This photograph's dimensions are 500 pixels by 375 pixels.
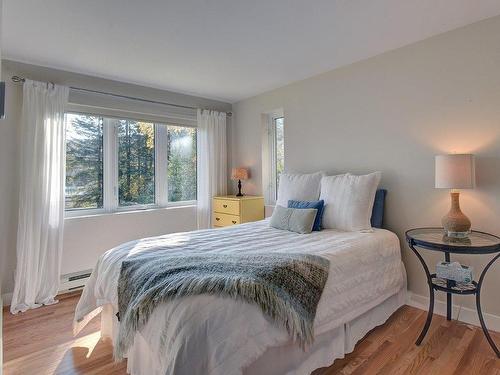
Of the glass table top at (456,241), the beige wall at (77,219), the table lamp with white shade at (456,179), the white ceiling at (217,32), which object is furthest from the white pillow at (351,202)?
the beige wall at (77,219)

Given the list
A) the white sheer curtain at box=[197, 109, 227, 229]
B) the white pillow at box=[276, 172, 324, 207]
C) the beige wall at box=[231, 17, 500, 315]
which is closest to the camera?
the beige wall at box=[231, 17, 500, 315]

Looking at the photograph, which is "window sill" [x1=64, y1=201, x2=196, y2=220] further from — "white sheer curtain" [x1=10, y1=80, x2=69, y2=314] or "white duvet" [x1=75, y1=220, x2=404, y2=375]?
"white duvet" [x1=75, y1=220, x2=404, y2=375]

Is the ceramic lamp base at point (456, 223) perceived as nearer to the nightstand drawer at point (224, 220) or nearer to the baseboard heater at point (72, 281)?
the nightstand drawer at point (224, 220)

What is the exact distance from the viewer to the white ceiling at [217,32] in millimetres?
1915

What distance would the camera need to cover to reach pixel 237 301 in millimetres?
1264

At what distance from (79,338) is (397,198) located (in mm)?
2824

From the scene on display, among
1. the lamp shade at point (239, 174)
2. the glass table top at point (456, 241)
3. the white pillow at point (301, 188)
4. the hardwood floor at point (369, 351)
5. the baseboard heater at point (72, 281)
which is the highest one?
the lamp shade at point (239, 174)

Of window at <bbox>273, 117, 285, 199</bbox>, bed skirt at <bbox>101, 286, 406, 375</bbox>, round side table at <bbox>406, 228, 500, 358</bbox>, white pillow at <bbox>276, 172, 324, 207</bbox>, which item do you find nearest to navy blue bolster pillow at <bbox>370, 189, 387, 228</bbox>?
round side table at <bbox>406, 228, 500, 358</bbox>

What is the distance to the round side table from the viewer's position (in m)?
1.81

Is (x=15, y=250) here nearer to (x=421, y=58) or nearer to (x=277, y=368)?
(x=277, y=368)

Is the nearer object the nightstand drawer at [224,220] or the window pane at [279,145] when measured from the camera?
the nightstand drawer at [224,220]

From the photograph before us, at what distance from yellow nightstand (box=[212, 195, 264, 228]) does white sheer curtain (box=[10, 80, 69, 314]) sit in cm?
178

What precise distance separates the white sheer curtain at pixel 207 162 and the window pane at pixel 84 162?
1.24 metres

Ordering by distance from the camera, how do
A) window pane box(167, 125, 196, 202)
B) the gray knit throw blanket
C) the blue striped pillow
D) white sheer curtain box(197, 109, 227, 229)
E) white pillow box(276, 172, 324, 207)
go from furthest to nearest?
white sheer curtain box(197, 109, 227, 229), window pane box(167, 125, 196, 202), white pillow box(276, 172, 324, 207), the blue striped pillow, the gray knit throw blanket
